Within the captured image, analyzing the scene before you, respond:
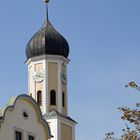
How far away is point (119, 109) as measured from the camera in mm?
27734

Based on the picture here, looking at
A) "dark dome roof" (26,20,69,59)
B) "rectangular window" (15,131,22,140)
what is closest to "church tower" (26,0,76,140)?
"dark dome roof" (26,20,69,59)

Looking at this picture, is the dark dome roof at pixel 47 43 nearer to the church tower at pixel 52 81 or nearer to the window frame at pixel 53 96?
the church tower at pixel 52 81

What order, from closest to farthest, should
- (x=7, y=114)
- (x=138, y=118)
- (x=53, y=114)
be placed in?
1. (x=138, y=118)
2. (x=7, y=114)
3. (x=53, y=114)

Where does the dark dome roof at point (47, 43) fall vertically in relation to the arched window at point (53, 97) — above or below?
above

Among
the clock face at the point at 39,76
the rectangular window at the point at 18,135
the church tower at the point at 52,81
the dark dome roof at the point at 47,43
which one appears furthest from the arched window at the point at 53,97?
the rectangular window at the point at 18,135

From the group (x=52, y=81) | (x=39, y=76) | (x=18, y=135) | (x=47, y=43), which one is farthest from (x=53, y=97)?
(x=18, y=135)

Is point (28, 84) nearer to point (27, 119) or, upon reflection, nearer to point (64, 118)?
point (64, 118)

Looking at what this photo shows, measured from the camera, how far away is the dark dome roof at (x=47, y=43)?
189ft

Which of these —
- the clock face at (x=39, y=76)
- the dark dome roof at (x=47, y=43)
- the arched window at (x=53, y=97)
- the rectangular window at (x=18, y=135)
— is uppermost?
the dark dome roof at (x=47, y=43)

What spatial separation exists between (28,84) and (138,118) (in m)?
30.3

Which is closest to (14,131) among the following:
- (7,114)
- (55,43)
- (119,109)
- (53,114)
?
(7,114)

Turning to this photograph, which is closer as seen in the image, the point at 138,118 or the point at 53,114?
the point at 138,118

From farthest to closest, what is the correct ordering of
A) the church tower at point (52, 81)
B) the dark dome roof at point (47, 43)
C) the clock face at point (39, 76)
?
1. the dark dome roof at point (47, 43)
2. the clock face at point (39, 76)
3. the church tower at point (52, 81)

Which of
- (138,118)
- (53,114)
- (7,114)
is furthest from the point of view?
(53,114)
